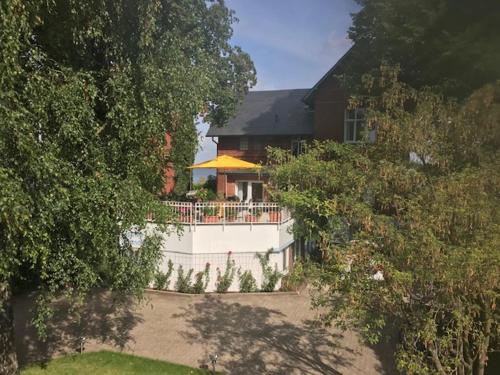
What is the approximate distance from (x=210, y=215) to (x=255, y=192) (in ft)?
52.8

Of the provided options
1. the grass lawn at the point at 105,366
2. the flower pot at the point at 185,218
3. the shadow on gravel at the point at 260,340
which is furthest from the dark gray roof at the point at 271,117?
the grass lawn at the point at 105,366

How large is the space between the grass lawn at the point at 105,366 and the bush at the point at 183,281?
17.3ft

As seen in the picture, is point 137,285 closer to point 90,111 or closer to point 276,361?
point 90,111

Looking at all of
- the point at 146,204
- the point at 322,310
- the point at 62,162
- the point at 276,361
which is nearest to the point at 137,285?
the point at 146,204

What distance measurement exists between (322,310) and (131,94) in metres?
9.83

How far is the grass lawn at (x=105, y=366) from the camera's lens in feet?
33.8

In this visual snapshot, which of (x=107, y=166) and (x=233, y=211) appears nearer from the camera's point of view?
(x=107, y=166)

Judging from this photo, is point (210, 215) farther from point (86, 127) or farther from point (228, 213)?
point (86, 127)

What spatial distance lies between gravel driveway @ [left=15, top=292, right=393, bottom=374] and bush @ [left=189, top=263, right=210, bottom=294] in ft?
1.57

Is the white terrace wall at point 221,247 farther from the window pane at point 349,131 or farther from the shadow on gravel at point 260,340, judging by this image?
the window pane at point 349,131

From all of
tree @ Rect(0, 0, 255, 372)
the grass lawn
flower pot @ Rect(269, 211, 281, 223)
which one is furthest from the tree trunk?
flower pot @ Rect(269, 211, 281, 223)

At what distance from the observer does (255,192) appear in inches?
1278

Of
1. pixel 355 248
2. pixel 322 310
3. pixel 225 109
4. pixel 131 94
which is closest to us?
pixel 355 248

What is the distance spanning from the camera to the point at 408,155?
666 cm
